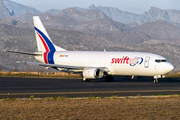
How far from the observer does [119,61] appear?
3847cm

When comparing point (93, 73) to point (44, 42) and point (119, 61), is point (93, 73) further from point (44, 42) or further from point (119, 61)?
point (44, 42)

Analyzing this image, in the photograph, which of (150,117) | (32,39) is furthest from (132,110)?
(32,39)

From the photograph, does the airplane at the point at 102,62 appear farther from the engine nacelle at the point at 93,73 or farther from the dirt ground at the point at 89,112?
the dirt ground at the point at 89,112

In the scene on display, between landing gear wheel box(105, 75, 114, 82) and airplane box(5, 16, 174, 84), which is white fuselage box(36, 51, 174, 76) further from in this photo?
landing gear wheel box(105, 75, 114, 82)

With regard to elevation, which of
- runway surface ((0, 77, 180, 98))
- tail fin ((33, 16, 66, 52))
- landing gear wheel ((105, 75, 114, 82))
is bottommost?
runway surface ((0, 77, 180, 98))

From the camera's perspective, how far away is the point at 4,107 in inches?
587

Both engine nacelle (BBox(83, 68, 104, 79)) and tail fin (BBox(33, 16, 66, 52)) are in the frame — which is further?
tail fin (BBox(33, 16, 66, 52))

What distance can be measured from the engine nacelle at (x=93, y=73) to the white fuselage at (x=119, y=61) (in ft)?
5.32

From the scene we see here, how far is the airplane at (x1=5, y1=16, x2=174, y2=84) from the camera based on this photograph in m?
35.7

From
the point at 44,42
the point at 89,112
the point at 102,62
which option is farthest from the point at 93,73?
the point at 89,112

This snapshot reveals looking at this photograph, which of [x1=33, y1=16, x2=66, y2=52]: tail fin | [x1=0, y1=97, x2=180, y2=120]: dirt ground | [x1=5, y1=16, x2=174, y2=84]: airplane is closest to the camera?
[x1=0, y1=97, x2=180, y2=120]: dirt ground

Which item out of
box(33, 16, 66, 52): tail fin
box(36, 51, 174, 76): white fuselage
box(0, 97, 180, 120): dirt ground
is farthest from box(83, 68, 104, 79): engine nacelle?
box(0, 97, 180, 120): dirt ground

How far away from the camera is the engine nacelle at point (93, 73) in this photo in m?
37.9

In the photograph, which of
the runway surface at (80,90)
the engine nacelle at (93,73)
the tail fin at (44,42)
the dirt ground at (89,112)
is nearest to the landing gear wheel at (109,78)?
the engine nacelle at (93,73)
